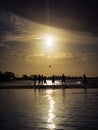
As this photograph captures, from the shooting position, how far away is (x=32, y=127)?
14062 millimetres

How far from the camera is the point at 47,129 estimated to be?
13391 mm

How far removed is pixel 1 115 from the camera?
60.1ft

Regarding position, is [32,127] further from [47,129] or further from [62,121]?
[62,121]

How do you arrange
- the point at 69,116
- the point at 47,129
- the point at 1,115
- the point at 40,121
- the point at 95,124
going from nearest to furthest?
the point at 47,129 < the point at 95,124 < the point at 40,121 < the point at 69,116 < the point at 1,115

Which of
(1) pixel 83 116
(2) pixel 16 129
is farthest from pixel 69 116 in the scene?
(2) pixel 16 129

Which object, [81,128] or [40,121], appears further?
[40,121]

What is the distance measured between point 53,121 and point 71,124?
45.0 inches

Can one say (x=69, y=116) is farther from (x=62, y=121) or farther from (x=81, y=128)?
(x=81, y=128)

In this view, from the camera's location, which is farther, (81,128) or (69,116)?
(69,116)

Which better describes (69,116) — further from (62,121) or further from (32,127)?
(32,127)

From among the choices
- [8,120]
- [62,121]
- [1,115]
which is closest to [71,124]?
[62,121]

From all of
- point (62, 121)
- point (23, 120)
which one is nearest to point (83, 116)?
point (62, 121)

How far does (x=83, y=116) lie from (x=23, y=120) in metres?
3.25

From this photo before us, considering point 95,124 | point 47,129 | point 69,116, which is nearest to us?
point 47,129
